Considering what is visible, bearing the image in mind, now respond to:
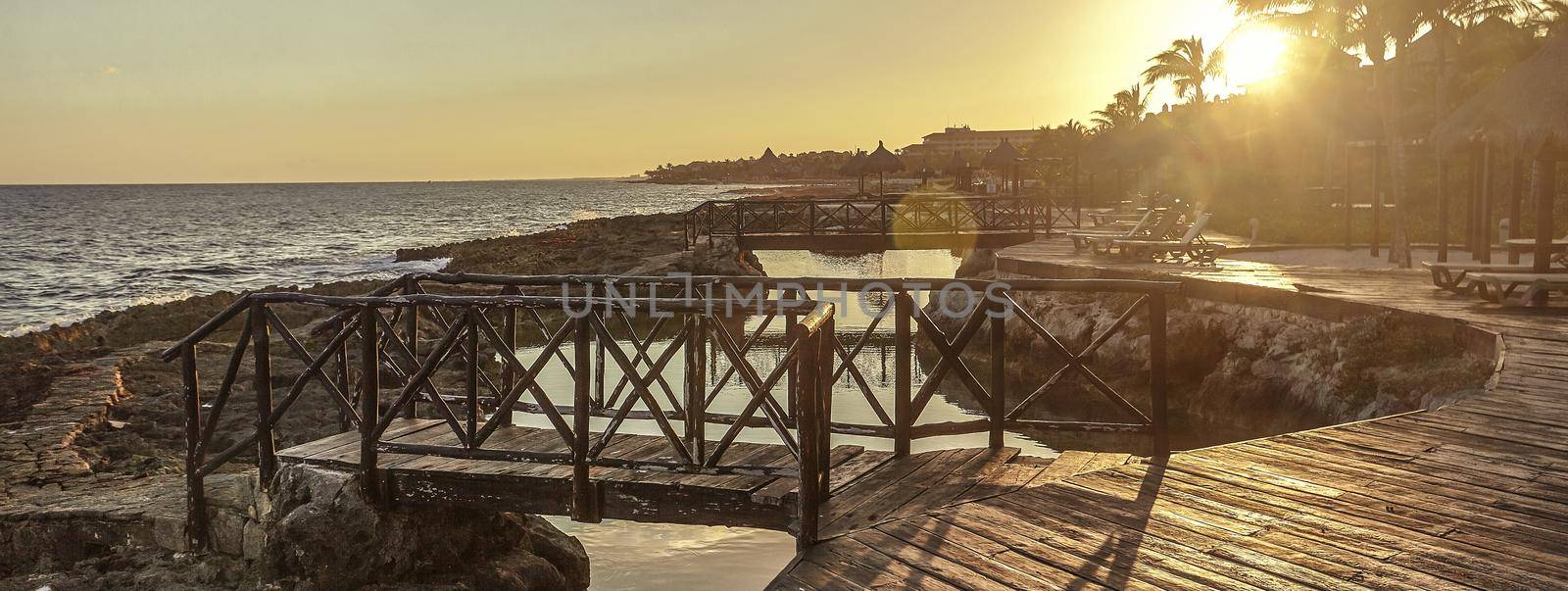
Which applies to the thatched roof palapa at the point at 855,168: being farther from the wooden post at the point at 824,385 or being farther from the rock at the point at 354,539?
the wooden post at the point at 824,385

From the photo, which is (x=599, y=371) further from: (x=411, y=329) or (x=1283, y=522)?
(x=1283, y=522)

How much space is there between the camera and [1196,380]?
502 inches

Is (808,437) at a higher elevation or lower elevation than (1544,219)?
lower

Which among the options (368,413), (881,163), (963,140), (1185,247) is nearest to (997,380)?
(368,413)

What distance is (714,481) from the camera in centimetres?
513

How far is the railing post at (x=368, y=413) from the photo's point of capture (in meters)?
5.64

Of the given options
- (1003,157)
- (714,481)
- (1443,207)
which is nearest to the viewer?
(714,481)

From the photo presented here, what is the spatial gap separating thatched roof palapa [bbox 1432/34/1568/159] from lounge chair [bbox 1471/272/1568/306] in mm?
2760

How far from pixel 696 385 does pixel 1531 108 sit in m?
12.0

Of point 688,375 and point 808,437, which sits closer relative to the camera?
point 808,437

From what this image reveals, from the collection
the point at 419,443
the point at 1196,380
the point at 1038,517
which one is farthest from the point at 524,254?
the point at 1038,517

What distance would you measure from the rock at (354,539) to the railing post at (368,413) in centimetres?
8

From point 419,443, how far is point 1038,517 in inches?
136

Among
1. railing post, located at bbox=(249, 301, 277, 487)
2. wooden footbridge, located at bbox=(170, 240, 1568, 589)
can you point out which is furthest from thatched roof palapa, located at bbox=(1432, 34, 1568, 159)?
railing post, located at bbox=(249, 301, 277, 487)
